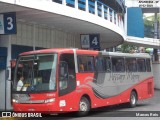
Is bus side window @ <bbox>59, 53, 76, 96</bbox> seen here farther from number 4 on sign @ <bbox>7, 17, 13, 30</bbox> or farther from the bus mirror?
number 4 on sign @ <bbox>7, 17, 13, 30</bbox>

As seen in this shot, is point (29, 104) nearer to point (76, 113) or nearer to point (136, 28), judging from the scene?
point (76, 113)

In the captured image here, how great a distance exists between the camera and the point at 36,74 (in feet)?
48.7

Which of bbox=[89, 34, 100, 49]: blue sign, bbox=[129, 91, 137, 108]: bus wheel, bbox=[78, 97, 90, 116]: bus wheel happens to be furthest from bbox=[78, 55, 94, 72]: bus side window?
bbox=[89, 34, 100, 49]: blue sign

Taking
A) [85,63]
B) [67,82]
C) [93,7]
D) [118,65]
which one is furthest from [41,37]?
[67,82]

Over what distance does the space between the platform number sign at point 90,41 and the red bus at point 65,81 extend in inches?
242

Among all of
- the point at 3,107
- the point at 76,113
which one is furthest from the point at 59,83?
the point at 3,107

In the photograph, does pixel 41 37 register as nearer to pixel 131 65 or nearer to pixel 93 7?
pixel 93 7

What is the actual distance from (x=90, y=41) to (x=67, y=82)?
10978mm

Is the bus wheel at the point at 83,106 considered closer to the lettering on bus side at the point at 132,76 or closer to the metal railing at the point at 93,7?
the lettering on bus side at the point at 132,76

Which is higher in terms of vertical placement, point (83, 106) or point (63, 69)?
point (63, 69)

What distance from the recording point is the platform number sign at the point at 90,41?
2541 cm

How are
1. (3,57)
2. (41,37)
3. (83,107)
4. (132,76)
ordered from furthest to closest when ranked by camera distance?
(41,37), (132,76), (3,57), (83,107)

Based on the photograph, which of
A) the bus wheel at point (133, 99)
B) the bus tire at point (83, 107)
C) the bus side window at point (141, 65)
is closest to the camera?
the bus tire at point (83, 107)

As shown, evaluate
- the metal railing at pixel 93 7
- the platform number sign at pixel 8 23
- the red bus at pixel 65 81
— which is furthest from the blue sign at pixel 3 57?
the red bus at pixel 65 81
